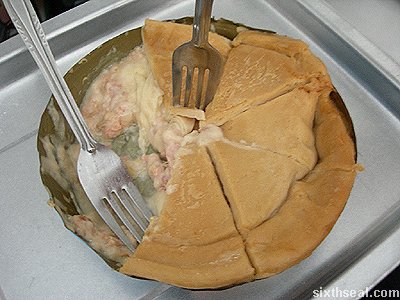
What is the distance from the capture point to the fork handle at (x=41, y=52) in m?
0.95

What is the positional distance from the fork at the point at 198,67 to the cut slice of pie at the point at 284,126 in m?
0.07

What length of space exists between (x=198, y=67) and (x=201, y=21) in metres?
0.13

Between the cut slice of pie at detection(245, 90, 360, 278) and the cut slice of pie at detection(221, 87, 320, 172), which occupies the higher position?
the cut slice of pie at detection(221, 87, 320, 172)

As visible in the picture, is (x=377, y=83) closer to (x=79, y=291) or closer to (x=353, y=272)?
(x=353, y=272)

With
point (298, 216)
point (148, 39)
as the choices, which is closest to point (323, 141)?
point (298, 216)

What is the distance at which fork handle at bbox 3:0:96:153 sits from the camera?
3.12 ft

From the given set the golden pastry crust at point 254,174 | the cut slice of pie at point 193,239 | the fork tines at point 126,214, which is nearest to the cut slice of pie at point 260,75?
the golden pastry crust at point 254,174

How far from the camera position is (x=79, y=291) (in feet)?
3.21

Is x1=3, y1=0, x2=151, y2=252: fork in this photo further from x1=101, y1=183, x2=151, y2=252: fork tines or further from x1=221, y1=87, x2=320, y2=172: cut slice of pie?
x1=221, y1=87, x2=320, y2=172: cut slice of pie

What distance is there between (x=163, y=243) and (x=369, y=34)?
2.57 ft

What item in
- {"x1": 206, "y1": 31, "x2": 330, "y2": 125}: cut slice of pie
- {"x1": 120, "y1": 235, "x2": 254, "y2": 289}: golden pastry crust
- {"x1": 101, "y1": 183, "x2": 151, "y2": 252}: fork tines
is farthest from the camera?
{"x1": 206, "y1": 31, "x2": 330, "y2": 125}: cut slice of pie

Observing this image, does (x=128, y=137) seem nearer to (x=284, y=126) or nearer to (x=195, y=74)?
(x=195, y=74)

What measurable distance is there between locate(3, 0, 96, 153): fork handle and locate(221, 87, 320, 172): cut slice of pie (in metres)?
0.28

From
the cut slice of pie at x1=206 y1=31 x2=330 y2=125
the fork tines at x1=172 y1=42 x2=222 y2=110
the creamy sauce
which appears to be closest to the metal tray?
the creamy sauce
